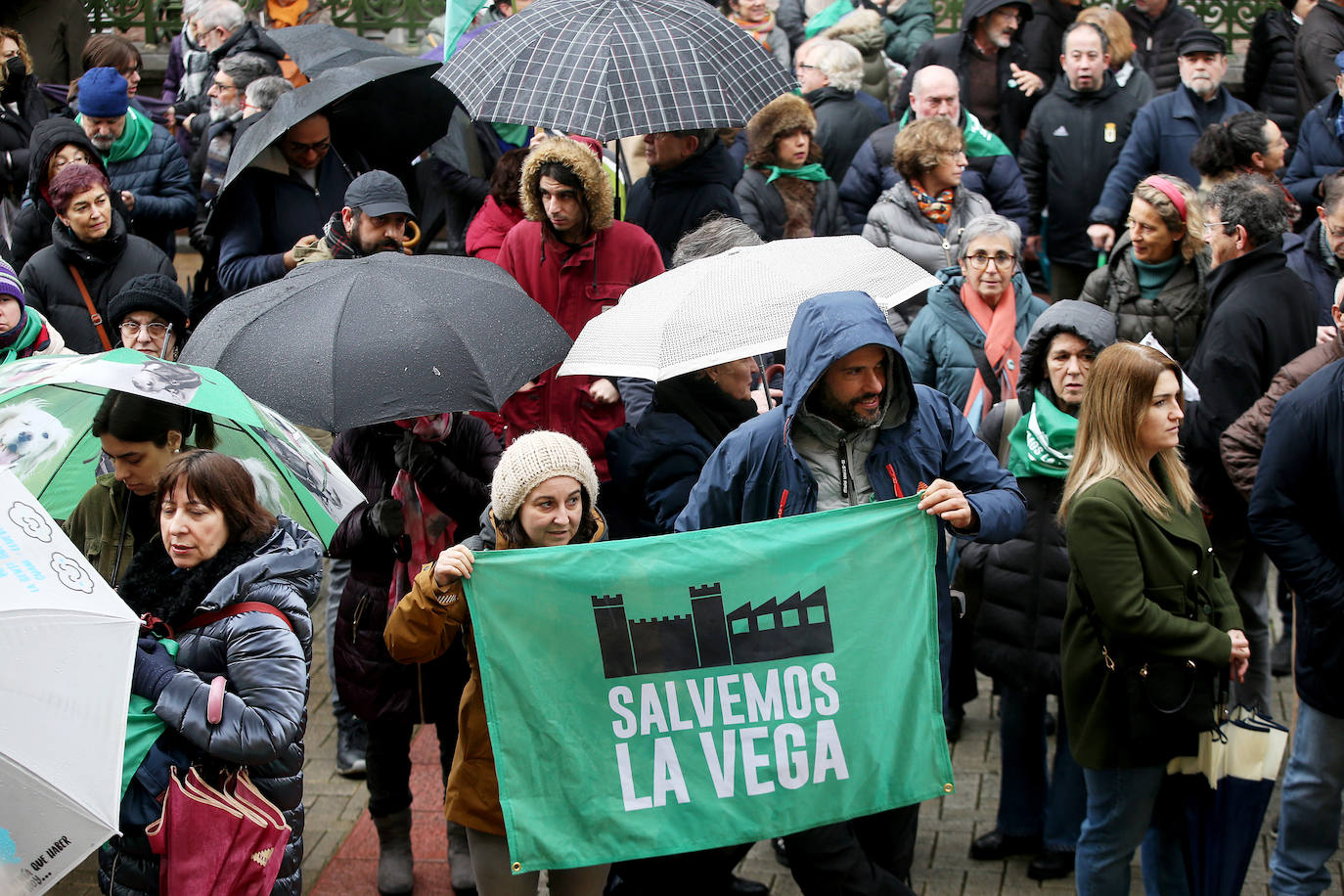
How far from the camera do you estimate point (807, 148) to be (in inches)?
318

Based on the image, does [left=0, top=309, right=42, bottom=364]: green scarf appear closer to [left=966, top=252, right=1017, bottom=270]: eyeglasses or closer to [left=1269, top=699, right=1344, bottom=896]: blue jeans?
[left=966, top=252, right=1017, bottom=270]: eyeglasses

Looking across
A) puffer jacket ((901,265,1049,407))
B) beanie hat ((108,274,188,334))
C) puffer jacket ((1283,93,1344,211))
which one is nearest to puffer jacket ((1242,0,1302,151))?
puffer jacket ((1283,93,1344,211))

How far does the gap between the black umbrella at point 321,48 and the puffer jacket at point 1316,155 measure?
512 centimetres

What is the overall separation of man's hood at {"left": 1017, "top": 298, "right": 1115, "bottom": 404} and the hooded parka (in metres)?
1.66

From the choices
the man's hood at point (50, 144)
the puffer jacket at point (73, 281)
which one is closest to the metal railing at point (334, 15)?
the man's hood at point (50, 144)

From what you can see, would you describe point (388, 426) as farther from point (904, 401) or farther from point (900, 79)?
point (900, 79)

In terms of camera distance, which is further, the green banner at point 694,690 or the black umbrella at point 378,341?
the black umbrella at point 378,341

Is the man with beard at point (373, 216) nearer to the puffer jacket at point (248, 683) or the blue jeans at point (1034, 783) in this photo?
the puffer jacket at point (248, 683)

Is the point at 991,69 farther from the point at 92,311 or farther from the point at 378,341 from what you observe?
the point at 378,341

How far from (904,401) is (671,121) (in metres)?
2.26

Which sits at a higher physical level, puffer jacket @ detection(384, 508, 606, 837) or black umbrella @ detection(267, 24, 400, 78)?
black umbrella @ detection(267, 24, 400, 78)

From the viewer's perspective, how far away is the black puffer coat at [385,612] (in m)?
5.21

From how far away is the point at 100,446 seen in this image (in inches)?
189

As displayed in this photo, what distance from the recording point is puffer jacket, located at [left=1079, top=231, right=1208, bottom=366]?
6449 millimetres
